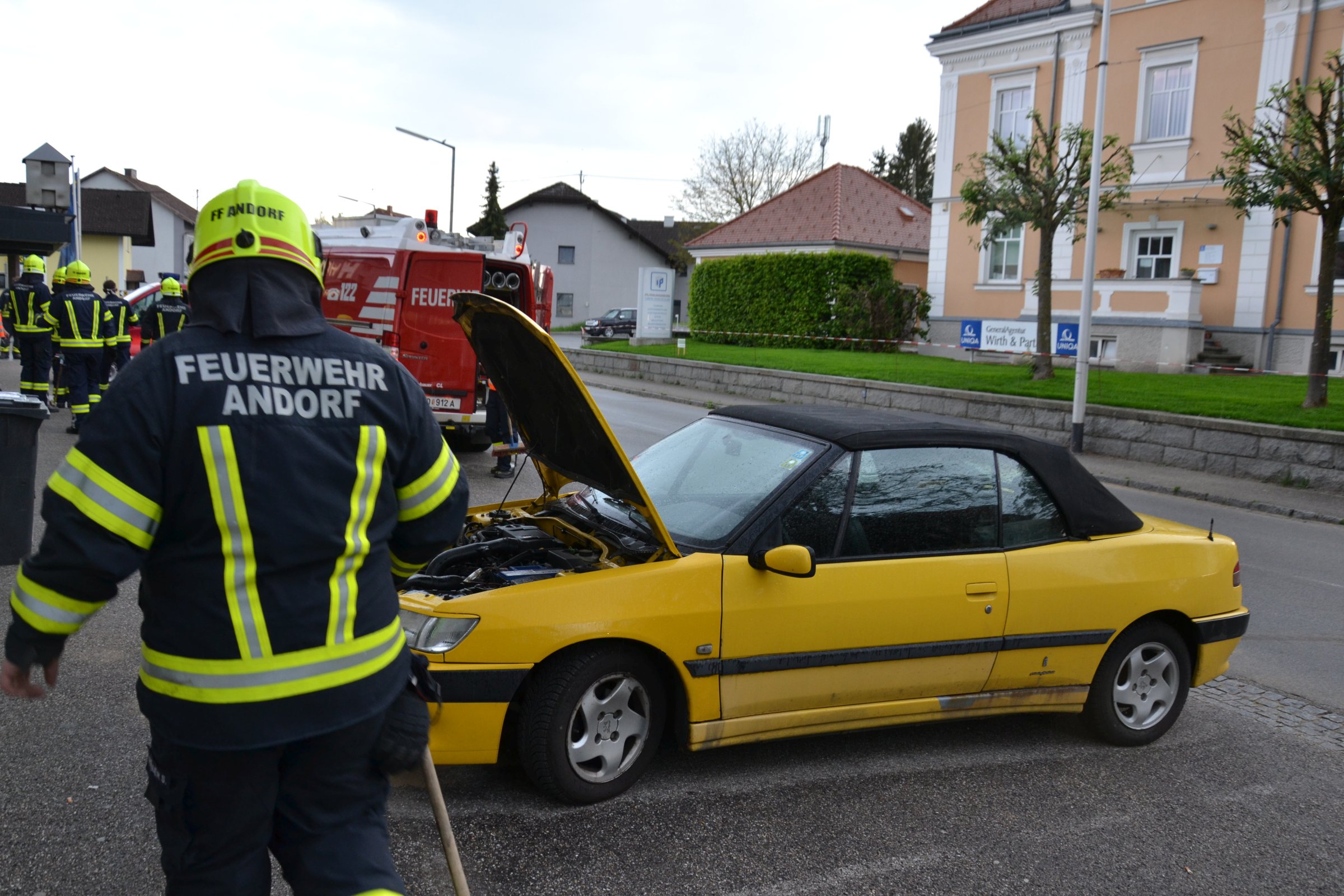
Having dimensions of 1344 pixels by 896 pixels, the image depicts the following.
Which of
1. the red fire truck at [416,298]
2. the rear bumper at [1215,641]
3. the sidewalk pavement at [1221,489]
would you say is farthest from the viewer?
the sidewalk pavement at [1221,489]

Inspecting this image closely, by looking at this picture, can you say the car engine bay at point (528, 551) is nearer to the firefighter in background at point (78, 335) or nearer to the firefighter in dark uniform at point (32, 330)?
the firefighter in background at point (78, 335)

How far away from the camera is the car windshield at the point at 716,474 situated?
415 centimetres

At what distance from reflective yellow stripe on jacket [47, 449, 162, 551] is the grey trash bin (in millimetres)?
5274

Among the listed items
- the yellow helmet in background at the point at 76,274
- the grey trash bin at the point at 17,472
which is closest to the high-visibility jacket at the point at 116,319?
the yellow helmet in background at the point at 76,274

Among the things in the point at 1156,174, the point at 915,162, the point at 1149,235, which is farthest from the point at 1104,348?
the point at 915,162

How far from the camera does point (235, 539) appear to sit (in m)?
2.06

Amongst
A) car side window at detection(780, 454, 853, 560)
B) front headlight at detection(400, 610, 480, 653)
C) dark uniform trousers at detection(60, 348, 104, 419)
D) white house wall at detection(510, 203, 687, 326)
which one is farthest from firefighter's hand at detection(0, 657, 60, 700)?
white house wall at detection(510, 203, 687, 326)

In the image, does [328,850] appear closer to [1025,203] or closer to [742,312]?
[1025,203]

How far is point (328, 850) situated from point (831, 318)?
2892 cm

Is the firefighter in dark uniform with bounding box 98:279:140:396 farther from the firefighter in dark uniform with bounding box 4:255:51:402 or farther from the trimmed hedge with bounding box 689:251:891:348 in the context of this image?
the trimmed hedge with bounding box 689:251:891:348

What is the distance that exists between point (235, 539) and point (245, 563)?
5 centimetres

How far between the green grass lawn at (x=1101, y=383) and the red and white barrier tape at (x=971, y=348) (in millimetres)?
381

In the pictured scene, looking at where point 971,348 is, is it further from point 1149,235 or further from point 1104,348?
point 1149,235

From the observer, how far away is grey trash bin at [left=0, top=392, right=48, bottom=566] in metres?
6.55
